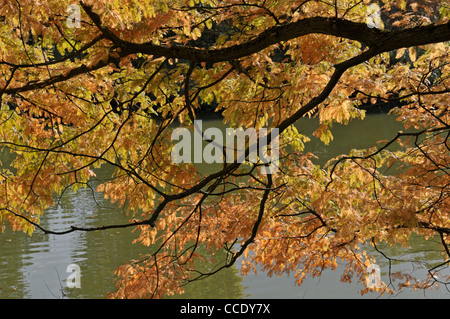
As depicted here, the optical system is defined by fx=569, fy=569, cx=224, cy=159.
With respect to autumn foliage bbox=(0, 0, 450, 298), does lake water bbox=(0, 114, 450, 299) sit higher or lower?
lower

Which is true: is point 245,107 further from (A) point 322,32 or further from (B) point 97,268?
(B) point 97,268

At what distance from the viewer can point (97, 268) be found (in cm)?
988

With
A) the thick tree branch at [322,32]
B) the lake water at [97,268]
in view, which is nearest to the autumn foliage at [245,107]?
the thick tree branch at [322,32]

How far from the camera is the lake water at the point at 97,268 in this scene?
27.6ft

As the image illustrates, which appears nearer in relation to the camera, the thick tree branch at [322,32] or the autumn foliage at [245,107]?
the thick tree branch at [322,32]

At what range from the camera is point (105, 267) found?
9.93m

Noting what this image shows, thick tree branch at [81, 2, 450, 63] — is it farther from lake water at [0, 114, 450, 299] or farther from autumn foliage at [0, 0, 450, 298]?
lake water at [0, 114, 450, 299]

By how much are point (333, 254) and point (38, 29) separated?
3.31m

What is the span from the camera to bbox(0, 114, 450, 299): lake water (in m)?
8.41

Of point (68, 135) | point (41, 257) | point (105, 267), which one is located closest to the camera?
point (68, 135)

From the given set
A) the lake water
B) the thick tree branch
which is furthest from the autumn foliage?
the lake water

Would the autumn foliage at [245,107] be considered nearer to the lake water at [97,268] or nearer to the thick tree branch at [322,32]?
the thick tree branch at [322,32]
